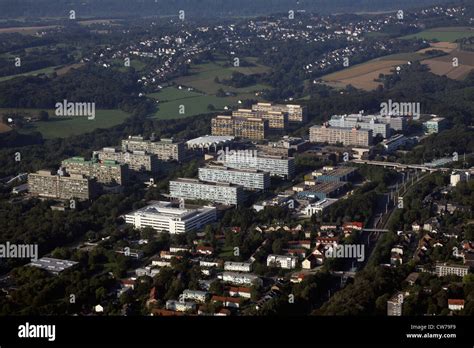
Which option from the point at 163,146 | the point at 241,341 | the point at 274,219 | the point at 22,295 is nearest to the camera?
the point at 241,341

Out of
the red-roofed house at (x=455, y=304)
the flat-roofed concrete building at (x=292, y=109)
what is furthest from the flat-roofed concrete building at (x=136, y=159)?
the red-roofed house at (x=455, y=304)

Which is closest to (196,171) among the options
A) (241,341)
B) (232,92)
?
(232,92)

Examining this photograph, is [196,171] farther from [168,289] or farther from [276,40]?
[276,40]

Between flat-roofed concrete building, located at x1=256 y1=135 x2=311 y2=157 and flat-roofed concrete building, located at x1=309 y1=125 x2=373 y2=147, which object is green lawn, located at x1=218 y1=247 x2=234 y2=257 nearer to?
flat-roofed concrete building, located at x1=256 y1=135 x2=311 y2=157

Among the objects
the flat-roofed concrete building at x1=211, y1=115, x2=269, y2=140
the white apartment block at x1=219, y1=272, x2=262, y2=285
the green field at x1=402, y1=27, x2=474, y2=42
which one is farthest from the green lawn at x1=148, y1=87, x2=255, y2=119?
the white apartment block at x1=219, y1=272, x2=262, y2=285

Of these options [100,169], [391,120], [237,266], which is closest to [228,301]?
[237,266]

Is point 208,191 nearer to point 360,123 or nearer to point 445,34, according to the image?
point 360,123

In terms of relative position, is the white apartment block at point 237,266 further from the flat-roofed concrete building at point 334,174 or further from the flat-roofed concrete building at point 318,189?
the flat-roofed concrete building at point 334,174
